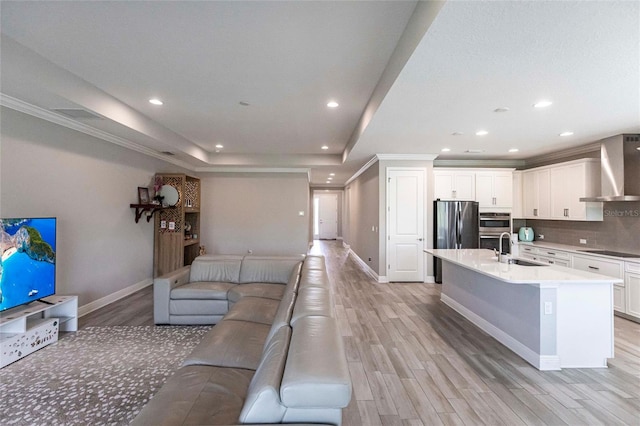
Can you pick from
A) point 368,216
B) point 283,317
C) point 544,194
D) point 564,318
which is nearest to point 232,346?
point 283,317

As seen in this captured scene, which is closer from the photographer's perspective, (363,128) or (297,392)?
(297,392)

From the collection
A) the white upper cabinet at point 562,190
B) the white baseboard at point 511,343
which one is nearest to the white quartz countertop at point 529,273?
the white baseboard at point 511,343

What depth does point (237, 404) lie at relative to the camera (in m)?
1.41

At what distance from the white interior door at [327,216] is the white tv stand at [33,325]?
11.9 meters

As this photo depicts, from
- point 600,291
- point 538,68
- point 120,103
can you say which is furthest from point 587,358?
point 120,103

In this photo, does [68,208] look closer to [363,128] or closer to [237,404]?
[237,404]

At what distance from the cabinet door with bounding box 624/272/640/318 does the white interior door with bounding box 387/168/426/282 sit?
2779mm

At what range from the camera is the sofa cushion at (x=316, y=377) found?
1019 mm

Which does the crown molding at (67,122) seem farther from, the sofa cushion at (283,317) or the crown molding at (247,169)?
the sofa cushion at (283,317)

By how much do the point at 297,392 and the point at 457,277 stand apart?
3.68 meters

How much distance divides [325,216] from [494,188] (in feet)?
31.6

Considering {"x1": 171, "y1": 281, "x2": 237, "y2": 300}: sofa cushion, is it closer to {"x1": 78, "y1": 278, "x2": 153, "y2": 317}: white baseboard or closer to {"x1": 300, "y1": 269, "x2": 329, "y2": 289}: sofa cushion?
{"x1": 300, "y1": 269, "x2": 329, "y2": 289}: sofa cushion

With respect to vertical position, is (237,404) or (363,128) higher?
(363,128)

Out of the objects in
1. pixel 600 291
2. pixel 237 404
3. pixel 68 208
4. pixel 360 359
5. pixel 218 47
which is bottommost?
pixel 360 359
